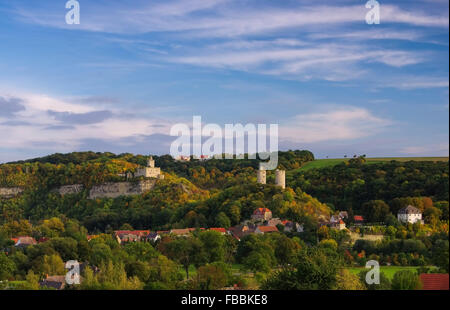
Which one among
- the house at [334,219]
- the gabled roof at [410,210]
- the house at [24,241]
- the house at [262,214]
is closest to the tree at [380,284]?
the house at [334,219]

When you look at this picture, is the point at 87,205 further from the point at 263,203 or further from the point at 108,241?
the point at 108,241

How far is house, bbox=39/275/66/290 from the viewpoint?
3412 centimetres

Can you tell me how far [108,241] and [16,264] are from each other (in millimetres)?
10124

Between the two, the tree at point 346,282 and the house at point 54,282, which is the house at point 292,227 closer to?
the house at point 54,282

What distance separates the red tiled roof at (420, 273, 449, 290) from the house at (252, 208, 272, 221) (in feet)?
121

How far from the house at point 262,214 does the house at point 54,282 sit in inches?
1156

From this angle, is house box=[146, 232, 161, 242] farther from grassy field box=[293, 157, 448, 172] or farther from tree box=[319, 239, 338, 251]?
grassy field box=[293, 157, 448, 172]

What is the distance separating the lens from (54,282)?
3494 centimetres

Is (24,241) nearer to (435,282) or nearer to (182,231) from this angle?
(182,231)

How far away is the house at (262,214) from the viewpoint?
63.4 m

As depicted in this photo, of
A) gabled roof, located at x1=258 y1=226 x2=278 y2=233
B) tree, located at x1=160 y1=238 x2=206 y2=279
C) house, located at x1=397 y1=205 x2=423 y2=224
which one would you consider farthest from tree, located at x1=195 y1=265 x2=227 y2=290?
house, located at x1=397 y1=205 x2=423 y2=224
